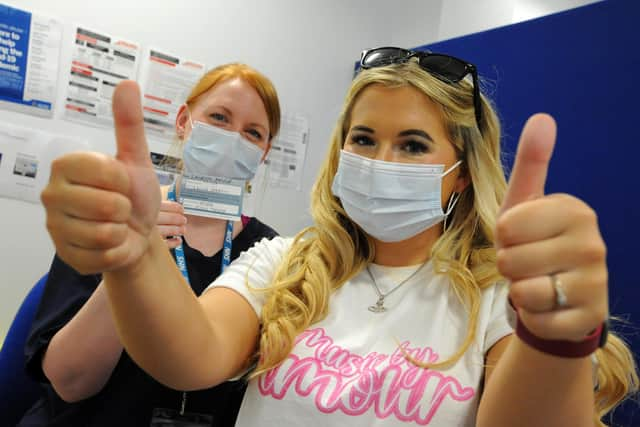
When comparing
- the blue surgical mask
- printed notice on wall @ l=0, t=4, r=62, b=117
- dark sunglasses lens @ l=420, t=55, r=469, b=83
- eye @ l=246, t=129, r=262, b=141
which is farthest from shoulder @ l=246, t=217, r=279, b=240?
printed notice on wall @ l=0, t=4, r=62, b=117

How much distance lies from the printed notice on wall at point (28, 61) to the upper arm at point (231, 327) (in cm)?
131

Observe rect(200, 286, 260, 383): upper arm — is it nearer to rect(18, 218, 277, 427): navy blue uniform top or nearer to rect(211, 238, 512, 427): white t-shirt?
rect(211, 238, 512, 427): white t-shirt

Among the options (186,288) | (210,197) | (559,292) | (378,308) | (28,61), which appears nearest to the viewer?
(559,292)

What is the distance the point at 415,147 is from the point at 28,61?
155cm

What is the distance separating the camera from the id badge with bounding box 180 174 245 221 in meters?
1.15

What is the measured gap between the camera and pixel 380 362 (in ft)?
2.72

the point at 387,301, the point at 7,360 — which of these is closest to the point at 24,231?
the point at 7,360

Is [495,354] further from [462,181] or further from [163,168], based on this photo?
[163,168]

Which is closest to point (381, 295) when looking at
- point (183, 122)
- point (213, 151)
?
point (213, 151)

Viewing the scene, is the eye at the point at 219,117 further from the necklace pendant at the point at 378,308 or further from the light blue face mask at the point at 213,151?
the necklace pendant at the point at 378,308

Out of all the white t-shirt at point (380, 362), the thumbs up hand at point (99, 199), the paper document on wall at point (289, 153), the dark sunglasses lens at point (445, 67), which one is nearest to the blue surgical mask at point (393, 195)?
the white t-shirt at point (380, 362)

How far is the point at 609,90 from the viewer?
126 centimetres

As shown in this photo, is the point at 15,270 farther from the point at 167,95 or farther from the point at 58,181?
the point at 58,181

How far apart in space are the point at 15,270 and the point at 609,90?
81.3 inches
